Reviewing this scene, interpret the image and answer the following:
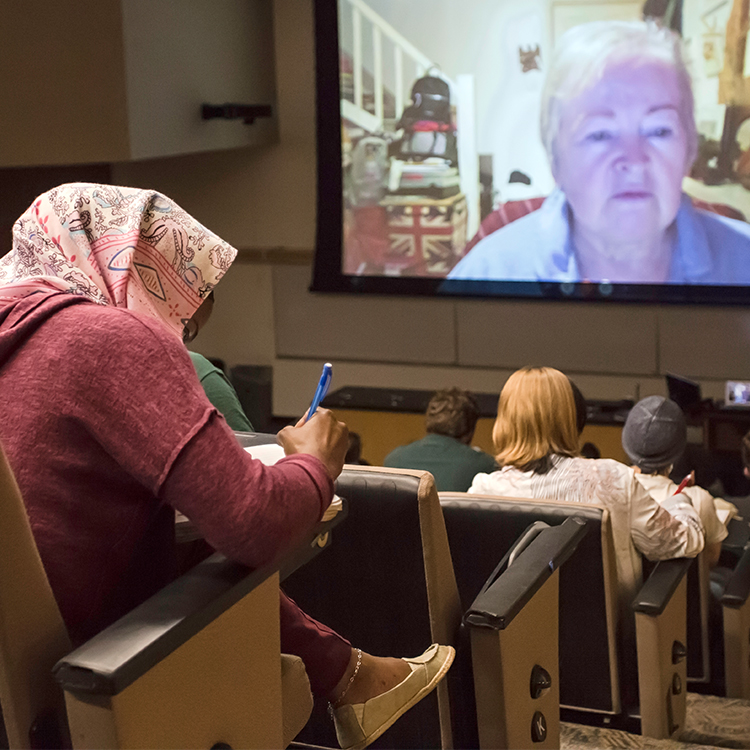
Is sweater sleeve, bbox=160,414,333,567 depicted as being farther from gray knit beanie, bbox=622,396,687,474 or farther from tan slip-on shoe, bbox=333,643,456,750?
gray knit beanie, bbox=622,396,687,474

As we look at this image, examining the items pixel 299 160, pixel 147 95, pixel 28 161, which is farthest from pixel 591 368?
pixel 28 161

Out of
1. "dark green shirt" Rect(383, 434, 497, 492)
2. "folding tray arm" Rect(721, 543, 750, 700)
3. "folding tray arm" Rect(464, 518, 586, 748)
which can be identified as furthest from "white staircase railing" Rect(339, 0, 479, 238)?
"folding tray arm" Rect(464, 518, 586, 748)

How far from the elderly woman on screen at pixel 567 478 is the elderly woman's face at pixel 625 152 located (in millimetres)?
2997

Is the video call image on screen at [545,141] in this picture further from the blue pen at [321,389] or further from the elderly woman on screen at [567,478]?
the blue pen at [321,389]

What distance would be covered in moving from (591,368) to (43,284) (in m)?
4.61

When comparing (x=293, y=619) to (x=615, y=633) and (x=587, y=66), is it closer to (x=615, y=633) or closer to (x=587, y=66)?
(x=615, y=633)

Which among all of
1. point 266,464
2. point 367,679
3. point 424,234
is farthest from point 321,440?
point 424,234

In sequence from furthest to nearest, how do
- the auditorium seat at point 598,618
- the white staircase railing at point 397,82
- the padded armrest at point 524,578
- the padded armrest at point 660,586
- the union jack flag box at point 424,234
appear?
the union jack flag box at point 424,234, the white staircase railing at point 397,82, the padded armrest at point 660,586, the auditorium seat at point 598,618, the padded armrest at point 524,578

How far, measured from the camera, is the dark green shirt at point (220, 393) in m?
2.35

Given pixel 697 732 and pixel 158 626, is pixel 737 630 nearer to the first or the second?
pixel 697 732

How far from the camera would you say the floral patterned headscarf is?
1290 millimetres

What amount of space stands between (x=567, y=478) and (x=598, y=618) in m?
0.36

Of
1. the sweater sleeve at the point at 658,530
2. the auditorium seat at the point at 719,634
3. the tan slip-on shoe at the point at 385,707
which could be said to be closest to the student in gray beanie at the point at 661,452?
the auditorium seat at the point at 719,634

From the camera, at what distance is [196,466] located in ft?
3.71
